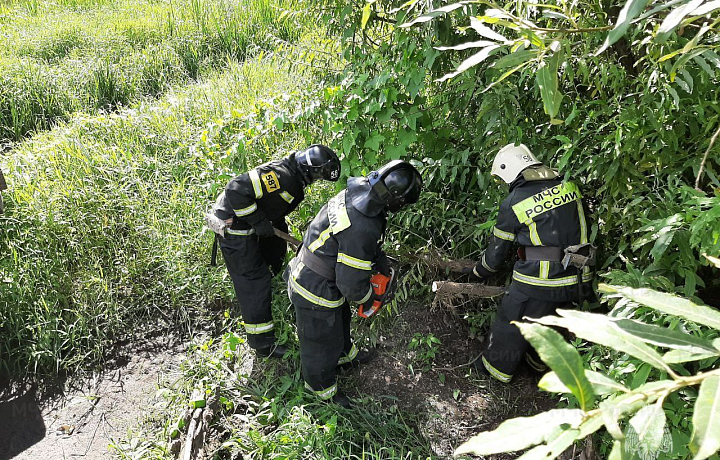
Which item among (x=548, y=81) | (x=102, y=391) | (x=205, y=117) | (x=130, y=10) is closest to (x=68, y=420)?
(x=102, y=391)

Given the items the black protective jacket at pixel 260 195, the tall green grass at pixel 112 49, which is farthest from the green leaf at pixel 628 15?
the tall green grass at pixel 112 49

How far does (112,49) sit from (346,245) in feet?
20.8

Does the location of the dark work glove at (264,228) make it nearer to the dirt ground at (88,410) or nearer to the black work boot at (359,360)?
the black work boot at (359,360)

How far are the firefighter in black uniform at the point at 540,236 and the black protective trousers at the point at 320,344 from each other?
3.68ft

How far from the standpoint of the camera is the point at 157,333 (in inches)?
175

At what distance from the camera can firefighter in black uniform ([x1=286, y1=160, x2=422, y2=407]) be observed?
9.90 ft

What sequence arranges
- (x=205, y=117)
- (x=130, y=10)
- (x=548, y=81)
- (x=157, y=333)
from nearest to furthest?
(x=548, y=81) < (x=157, y=333) < (x=205, y=117) < (x=130, y=10)

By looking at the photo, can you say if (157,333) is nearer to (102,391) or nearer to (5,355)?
(102,391)

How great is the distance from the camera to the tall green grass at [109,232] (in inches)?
167

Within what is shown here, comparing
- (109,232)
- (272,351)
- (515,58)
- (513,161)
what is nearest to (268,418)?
(272,351)

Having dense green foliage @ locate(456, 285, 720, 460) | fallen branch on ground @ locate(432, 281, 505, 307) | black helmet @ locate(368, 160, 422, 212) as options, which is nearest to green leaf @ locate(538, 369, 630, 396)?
dense green foliage @ locate(456, 285, 720, 460)

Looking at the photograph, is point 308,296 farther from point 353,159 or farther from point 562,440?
point 562,440

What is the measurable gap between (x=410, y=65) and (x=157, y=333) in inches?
119

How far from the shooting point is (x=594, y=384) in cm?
85
